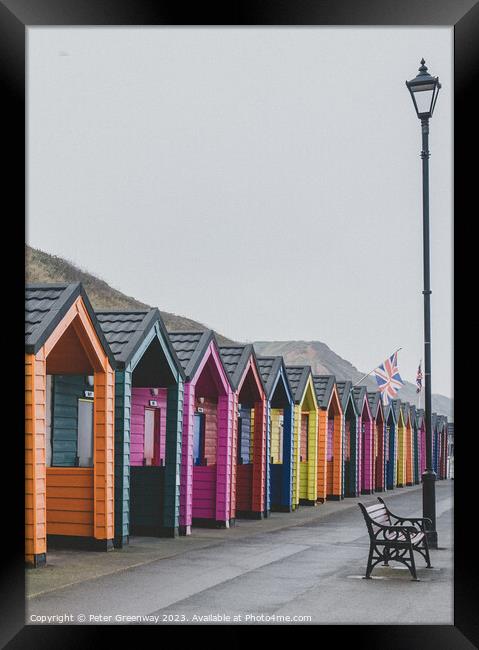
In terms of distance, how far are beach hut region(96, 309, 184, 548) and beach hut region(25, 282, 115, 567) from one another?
397mm

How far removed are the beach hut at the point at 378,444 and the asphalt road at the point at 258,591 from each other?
19421 millimetres

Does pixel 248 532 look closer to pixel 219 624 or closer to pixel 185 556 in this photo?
pixel 185 556

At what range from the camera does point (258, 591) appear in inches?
414

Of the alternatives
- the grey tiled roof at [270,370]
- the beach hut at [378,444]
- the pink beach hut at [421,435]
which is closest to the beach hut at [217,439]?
the grey tiled roof at [270,370]

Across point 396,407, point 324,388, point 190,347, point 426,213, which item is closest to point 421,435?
point 396,407

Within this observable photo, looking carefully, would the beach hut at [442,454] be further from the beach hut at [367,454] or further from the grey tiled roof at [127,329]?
the grey tiled roof at [127,329]

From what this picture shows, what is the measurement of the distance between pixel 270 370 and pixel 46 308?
10.5m

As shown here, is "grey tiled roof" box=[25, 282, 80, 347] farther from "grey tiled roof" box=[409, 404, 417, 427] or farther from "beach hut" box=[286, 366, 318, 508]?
"grey tiled roof" box=[409, 404, 417, 427]

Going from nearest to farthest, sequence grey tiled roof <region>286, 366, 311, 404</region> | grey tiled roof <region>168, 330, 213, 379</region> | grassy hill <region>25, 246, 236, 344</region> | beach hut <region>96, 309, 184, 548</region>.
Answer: beach hut <region>96, 309, 184, 548</region> < grey tiled roof <region>168, 330, 213, 379</region> < grey tiled roof <region>286, 366, 311, 404</region> < grassy hill <region>25, 246, 236, 344</region>

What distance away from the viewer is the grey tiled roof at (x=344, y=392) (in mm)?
29383

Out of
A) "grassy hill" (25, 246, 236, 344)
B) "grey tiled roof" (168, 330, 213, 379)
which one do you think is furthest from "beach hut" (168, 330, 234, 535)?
"grassy hill" (25, 246, 236, 344)

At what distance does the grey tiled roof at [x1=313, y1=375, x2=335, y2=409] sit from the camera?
27.3m

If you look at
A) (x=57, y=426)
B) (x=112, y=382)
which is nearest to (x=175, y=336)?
(x=57, y=426)
